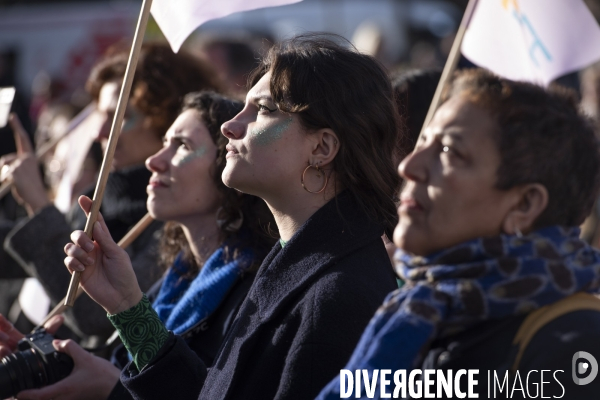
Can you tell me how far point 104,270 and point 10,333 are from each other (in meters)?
0.70

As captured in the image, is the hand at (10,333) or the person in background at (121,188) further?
the person in background at (121,188)

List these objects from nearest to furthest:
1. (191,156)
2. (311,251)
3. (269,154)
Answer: (311,251) → (269,154) → (191,156)

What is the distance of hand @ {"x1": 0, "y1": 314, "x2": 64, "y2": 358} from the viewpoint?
2.85 metres

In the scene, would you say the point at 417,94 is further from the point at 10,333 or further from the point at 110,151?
the point at 10,333

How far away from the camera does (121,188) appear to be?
3.82 metres

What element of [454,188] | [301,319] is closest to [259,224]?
[301,319]

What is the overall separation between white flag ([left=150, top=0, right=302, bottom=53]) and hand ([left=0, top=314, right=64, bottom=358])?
1.06 meters

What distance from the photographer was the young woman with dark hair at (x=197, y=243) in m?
2.76

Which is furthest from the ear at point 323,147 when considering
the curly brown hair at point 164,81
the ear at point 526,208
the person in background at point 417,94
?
the curly brown hair at point 164,81

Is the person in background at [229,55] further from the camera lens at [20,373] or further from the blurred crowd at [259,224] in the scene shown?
the camera lens at [20,373]

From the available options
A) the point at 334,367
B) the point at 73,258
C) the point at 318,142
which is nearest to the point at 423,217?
the point at 334,367

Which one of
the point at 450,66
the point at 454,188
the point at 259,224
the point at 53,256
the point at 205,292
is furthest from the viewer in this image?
the point at 53,256

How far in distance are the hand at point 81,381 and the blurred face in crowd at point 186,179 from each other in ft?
1.81

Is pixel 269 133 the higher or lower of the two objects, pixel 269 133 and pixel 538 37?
the higher
